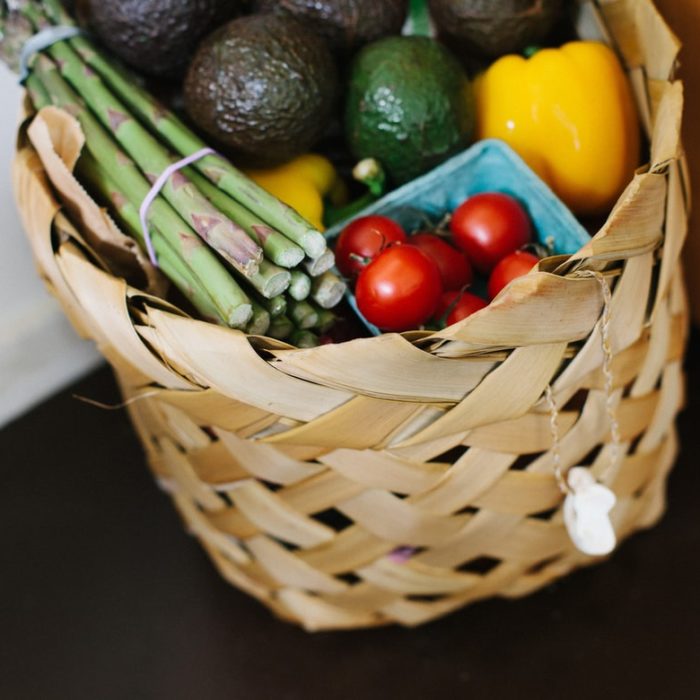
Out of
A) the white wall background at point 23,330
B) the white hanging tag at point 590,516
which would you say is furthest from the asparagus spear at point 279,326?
the white wall background at point 23,330

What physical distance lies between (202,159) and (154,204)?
0.06 m

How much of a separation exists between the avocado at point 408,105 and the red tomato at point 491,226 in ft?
0.21

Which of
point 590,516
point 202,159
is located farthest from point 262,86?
point 590,516

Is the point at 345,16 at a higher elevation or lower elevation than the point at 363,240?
higher

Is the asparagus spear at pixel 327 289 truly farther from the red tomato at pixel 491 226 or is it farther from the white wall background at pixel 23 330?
the white wall background at pixel 23 330

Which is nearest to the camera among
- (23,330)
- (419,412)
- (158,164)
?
(419,412)

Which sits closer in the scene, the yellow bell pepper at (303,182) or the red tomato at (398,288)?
the red tomato at (398,288)

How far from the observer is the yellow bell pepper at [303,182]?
0.71 metres

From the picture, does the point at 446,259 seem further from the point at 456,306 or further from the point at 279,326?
the point at 279,326

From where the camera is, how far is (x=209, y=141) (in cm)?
72

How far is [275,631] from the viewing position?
78 cm

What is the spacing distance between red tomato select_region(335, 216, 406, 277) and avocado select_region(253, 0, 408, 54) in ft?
0.61

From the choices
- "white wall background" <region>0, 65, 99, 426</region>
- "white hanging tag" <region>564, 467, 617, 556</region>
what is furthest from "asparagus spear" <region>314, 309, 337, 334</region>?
"white wall background" <region>0, 65, 99, 426</region>

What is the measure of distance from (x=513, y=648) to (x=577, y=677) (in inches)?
2.3
